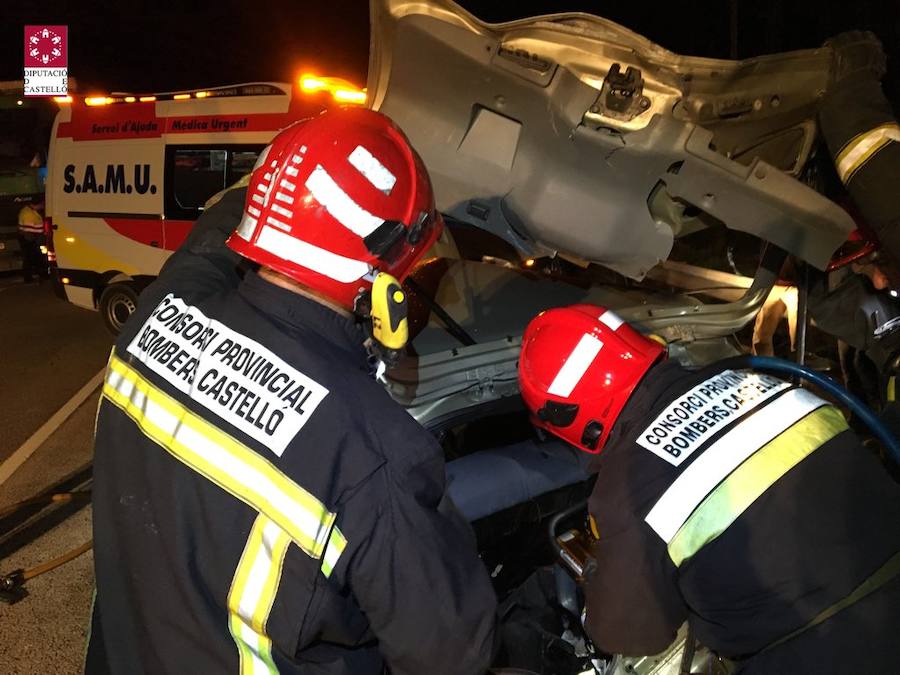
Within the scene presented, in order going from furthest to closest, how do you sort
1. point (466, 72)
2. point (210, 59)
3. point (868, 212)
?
point (210, 59) < point (868, 212) < point (466, 72)

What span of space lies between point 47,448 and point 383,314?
12.9ft

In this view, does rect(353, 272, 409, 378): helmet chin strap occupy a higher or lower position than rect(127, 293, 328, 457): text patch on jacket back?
higher

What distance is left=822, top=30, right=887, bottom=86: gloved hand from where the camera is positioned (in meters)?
2.29

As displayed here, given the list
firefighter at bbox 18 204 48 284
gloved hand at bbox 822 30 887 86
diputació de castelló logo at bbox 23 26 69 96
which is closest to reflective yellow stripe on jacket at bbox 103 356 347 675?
gloved hand at bbox 822 30 887 86

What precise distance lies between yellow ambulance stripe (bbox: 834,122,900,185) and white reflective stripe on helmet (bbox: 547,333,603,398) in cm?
122

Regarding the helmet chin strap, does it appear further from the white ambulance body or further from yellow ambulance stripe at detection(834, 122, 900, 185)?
the white ambulance body

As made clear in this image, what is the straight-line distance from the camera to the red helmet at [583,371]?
1730 mm

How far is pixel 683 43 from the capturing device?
14.0m

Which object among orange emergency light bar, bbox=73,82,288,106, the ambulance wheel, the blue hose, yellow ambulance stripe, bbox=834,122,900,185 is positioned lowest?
the ambulance wheel

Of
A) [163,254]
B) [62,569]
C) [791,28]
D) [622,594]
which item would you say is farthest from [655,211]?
[791,28]

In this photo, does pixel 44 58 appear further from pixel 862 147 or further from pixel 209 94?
pixel 862 147

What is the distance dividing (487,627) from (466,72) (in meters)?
1.62

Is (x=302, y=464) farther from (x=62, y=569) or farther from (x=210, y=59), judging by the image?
(x=210, y=59)

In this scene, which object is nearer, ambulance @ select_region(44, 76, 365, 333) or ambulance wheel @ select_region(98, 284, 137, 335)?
ambulance @ select_region(44, 76, 365, 333)
